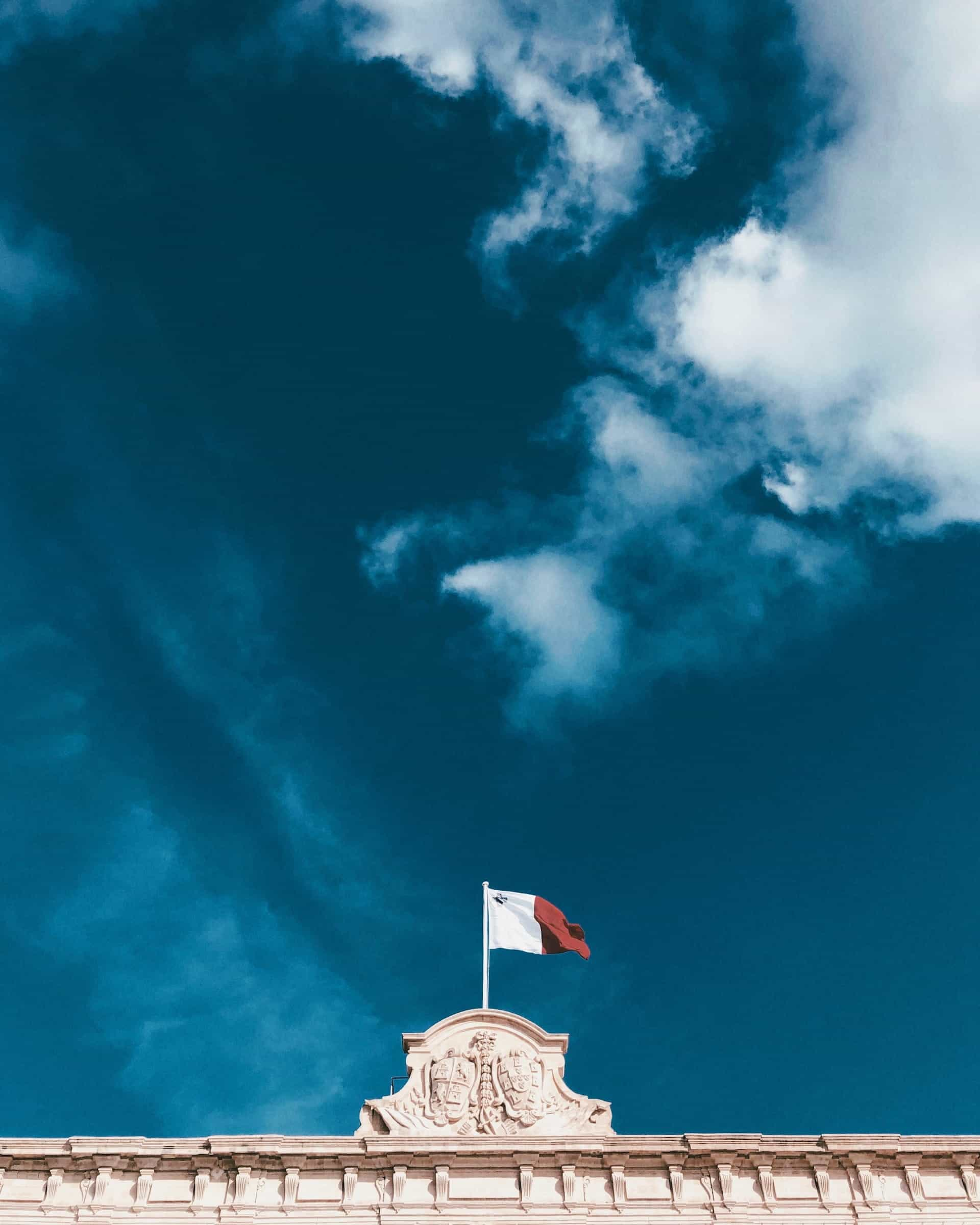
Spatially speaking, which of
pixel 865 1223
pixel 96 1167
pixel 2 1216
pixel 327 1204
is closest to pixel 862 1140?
pixel 865 1223

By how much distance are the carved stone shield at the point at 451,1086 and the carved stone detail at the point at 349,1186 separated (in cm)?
228

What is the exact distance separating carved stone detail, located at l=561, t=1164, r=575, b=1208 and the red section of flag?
254 inches

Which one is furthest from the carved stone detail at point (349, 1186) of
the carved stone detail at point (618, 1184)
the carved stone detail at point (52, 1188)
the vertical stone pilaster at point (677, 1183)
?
the vertical stone pilaster at point (677, 1183)

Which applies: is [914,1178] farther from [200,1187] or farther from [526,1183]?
[200,1187]

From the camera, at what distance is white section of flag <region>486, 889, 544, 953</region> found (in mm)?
33875

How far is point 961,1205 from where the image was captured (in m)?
28.8

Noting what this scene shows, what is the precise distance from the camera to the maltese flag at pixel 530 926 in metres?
34.0

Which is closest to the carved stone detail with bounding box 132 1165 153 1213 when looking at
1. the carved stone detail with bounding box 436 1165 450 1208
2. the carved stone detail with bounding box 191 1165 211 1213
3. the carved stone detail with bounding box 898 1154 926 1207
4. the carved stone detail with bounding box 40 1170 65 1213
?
the carved stone detail with bounding box 191 1165 211 1213

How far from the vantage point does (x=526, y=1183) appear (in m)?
28.6

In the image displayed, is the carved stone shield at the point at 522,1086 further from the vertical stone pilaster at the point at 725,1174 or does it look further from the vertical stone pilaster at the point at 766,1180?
the vertical stone pilaster at the point at 766,1180

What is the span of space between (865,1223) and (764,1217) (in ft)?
7.84

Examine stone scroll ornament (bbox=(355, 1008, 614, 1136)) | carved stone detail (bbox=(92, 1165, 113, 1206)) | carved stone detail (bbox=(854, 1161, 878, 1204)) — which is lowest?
carved stone detail (bbox=(854, 1161, 878, 1204))

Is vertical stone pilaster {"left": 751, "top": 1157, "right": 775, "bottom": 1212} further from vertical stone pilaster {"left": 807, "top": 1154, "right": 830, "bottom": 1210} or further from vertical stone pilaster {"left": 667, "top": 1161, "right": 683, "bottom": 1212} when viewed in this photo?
vertical stone pilaster {"left": 667, "top": 1161, "right": 683, "bottom": 1212}

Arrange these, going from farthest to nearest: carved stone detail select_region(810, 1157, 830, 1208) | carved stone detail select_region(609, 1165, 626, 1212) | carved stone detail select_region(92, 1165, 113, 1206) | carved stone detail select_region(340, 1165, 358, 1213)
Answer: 1. carved stone detail select_region(810, 1157, 830, 1208)
2. carved stone detail select_region(609, 1165, 626, 1212)
3. carved stone detail select_region(92, 1165, 113, 1206)
4. carved stone detail select_region(340, 1165, 358, 1213)
